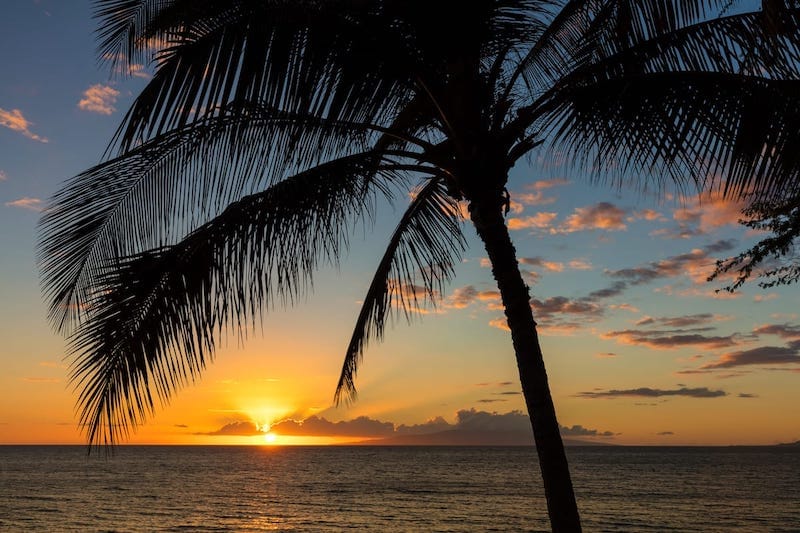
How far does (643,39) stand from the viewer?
509 cm

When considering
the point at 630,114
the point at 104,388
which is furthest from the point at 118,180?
the point at 630,114

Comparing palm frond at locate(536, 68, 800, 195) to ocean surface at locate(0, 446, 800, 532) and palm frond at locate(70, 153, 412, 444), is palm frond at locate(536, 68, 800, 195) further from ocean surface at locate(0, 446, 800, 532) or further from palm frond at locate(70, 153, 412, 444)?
ocean surface at locate(0, 446, 800, 532)

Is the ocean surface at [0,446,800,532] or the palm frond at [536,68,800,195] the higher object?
the palm frond at [536,68,800,195]

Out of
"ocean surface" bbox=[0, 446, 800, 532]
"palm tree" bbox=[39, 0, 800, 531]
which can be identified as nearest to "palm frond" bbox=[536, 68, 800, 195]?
"palm tree" bbox=[39, 0, 800, 531]

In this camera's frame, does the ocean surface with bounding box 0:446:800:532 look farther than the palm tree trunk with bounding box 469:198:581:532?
Yes

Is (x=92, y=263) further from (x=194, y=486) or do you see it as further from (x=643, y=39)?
(x=194, y=486)

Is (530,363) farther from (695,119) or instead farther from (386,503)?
(386,503)

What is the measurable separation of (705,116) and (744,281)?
7776 mm

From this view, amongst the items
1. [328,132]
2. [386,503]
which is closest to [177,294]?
[328,132]

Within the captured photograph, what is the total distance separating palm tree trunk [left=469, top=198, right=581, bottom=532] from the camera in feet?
16.6

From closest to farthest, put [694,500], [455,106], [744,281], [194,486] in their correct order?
[455,106] → [744,281] → [694,500] → [194,486]

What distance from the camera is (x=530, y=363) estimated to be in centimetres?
526

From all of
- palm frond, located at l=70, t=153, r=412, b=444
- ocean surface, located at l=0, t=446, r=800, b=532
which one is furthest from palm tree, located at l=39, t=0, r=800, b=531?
ocean surface, located at l=0, t=446, r=800, b=532

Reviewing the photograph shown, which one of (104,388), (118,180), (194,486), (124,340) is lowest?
(194,486)
